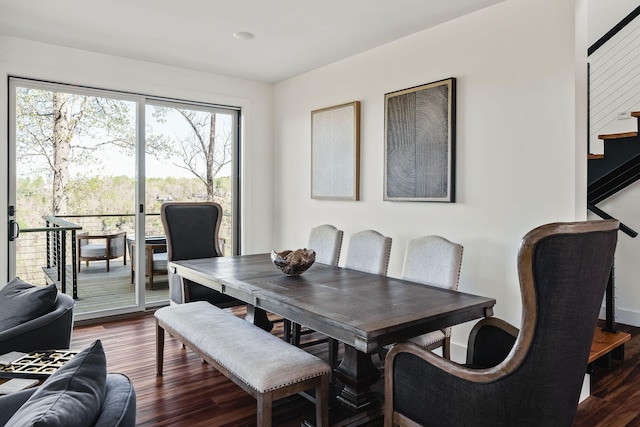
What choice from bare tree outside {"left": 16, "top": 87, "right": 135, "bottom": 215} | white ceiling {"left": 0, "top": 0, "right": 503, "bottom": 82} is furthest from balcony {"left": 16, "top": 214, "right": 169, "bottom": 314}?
white ceiling {"left": 0, "top": 0, "right": 503, "bottom": 82}

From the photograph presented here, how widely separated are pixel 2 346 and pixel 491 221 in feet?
9.54

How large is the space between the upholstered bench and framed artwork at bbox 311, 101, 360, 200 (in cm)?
203

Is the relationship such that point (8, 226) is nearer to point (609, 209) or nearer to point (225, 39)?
point (225, 39)

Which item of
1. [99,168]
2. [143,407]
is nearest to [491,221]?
[143,407]

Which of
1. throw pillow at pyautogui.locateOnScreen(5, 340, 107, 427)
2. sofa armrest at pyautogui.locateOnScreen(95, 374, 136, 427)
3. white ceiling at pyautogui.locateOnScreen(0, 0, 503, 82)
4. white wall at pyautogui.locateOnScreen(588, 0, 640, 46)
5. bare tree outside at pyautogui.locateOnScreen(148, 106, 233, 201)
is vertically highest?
white wall at pyautogui.locateOnScreen(588, 0, 640, 46)

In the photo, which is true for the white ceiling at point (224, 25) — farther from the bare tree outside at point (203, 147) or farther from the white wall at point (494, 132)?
the bare tree outside at point (203, 147)

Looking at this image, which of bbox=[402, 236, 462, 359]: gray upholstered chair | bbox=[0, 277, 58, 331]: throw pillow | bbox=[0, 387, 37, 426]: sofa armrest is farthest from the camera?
bbox=[402, 236, 462, 359]: gray upholstered chair

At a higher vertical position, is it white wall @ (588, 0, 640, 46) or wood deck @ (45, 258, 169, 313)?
white wall @ (588, 0, 640, 46)

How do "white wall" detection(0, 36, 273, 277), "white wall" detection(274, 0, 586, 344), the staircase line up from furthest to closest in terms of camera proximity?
"white wall" detection(0, 36, 273, 277), the staircase, "white wall" detection(274, 0, 586, 344)

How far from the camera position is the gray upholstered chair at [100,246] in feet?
14.0

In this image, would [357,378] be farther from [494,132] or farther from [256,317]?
[494,132]

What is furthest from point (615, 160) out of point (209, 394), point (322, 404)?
point (209, 394)

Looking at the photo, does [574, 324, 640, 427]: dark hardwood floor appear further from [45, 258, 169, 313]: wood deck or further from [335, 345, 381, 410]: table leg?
[45, 258, 169, 313]: wood deck

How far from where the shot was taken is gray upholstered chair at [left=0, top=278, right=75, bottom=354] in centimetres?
201
